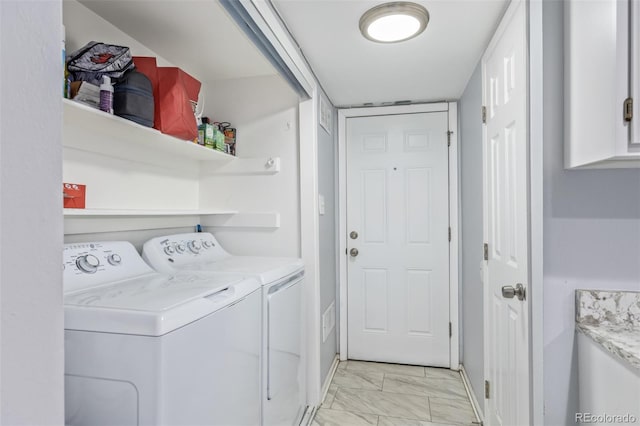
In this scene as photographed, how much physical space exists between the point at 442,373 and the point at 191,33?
2.94m

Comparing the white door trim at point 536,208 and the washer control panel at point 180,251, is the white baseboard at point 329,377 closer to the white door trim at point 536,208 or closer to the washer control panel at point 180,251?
the washer control panel at point 180,251

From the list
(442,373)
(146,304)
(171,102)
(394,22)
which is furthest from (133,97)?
(442,373)

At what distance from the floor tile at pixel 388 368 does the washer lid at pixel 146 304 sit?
189 centimetres

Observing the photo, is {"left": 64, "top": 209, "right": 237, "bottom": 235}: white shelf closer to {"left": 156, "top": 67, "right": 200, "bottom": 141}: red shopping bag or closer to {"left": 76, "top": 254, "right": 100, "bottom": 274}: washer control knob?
{"left": 76, "top": 254, "right": 100, "bottom": 274}: washer control knob

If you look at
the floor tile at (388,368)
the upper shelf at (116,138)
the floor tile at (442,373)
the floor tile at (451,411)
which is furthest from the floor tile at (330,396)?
the upper shelf at (116,138)

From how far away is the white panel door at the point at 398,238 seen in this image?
2.83 m

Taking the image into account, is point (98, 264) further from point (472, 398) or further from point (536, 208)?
point (472, 398)

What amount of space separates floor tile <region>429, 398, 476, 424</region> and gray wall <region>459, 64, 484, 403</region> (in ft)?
0.40

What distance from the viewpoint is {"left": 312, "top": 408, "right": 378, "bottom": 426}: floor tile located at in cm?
Result: 210

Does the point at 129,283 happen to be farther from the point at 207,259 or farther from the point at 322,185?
the point at 322,185

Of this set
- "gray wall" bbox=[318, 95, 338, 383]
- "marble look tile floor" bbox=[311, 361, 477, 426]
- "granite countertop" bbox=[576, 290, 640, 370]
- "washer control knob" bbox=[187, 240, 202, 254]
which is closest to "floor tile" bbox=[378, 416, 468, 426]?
"marble look tile floor" bbox=[311, 361, 477, 426]

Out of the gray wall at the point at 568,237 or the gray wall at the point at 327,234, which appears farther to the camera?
the gray wall at the point at 327,234

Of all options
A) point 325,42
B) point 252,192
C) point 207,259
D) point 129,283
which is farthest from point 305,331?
point 325,42

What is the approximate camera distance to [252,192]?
7.50ft
